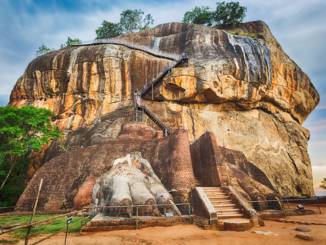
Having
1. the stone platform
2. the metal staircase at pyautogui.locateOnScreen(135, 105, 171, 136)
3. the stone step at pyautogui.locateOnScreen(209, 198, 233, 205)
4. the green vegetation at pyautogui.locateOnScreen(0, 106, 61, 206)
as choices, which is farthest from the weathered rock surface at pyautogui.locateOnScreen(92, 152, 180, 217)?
the metal staircase at pyautogui.locateOnScreen(135, 105, 171, 136)

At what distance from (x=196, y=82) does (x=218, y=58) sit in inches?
143

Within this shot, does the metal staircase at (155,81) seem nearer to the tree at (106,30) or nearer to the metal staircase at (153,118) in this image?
the metal staircase at (153,118)

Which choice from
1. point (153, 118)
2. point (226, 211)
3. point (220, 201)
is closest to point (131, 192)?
point (220, 201)

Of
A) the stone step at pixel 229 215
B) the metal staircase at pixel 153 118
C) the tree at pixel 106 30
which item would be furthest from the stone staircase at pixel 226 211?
the tree at pixel 106 30

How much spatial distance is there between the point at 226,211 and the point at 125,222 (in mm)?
3544

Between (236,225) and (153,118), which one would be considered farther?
(153,118)

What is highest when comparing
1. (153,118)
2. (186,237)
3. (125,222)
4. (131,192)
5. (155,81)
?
(155,81)

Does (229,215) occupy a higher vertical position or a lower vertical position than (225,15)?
lower

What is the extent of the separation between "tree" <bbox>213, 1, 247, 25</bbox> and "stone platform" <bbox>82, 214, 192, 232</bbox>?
33157 millimetres

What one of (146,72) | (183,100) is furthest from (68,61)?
(183,100)

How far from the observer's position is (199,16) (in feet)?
131

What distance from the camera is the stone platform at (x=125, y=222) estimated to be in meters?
8.20

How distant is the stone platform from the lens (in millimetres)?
8195

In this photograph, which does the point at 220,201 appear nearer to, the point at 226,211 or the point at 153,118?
the point at 226,211
